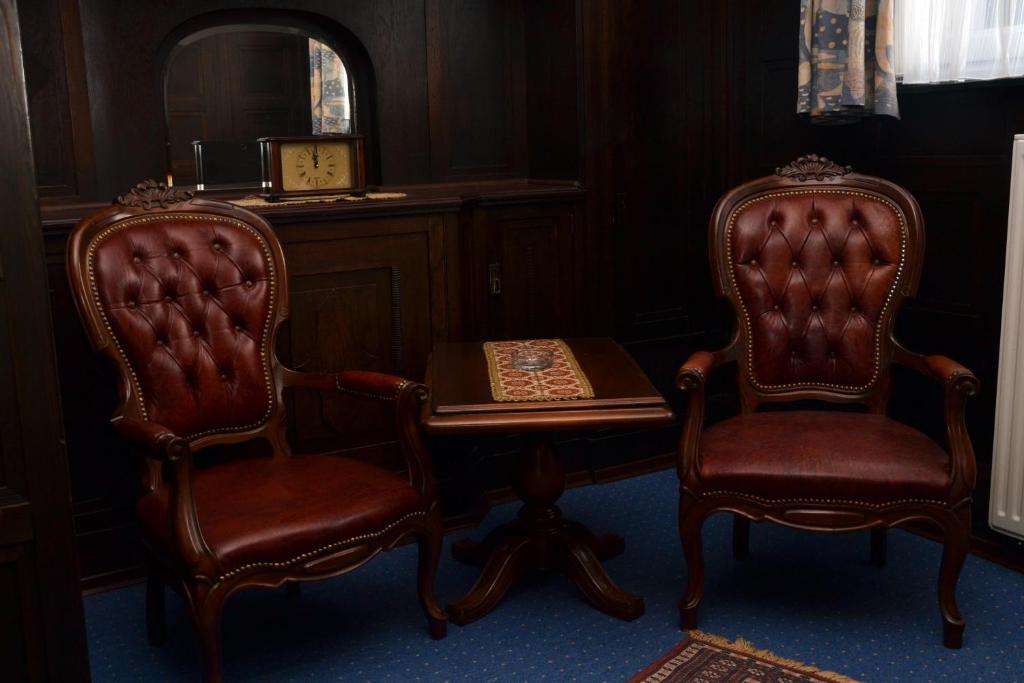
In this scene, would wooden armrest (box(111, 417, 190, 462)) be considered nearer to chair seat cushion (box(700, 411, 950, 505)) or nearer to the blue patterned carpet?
the blue patterned carpet

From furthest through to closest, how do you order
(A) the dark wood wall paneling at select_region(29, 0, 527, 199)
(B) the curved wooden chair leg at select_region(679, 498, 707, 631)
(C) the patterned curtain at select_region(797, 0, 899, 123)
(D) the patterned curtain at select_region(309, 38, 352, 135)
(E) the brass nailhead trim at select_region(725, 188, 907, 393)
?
1. (D) the patterned curtain at select_region(309, 38, 352, 135)
2. (C) the patterned curtain at select_region(797, 0, 899, 123)
3. (A) the dark wood wall paneling at select_region(29, 0, 527, 199)
4. (E) the brass nailhead trim at select_region(725, 188, 907, 393)
5. (B) the curved wooden chair leg at select_region(679, 498, 707, 631)

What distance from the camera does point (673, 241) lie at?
161 inches

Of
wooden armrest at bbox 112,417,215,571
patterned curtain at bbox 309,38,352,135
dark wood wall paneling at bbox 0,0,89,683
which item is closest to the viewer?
dark wood wall paneling at bbox 0,0,89,683

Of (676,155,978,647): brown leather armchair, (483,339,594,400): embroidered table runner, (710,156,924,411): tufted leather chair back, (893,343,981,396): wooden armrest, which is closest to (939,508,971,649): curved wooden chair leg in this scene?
(676,155,978,647): brown leather armchair

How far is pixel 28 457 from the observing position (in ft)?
6.32

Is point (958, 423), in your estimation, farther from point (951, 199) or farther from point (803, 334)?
point (951, 199)

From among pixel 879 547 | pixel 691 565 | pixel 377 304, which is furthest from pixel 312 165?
pixel 879 547

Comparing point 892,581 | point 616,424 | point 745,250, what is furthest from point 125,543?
point 892,581

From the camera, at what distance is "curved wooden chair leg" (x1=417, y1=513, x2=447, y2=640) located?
2730 mm

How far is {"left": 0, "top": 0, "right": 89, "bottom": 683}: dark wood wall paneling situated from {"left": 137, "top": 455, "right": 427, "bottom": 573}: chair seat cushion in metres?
0.43

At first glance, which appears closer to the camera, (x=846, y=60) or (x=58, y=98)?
(x=58, y=98)

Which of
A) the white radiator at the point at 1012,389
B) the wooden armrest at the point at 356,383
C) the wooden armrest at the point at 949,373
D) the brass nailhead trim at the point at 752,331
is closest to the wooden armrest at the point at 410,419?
the wooden armrest at the point at 356,383

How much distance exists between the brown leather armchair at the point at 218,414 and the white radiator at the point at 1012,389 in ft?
5.22

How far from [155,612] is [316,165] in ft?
4.63
